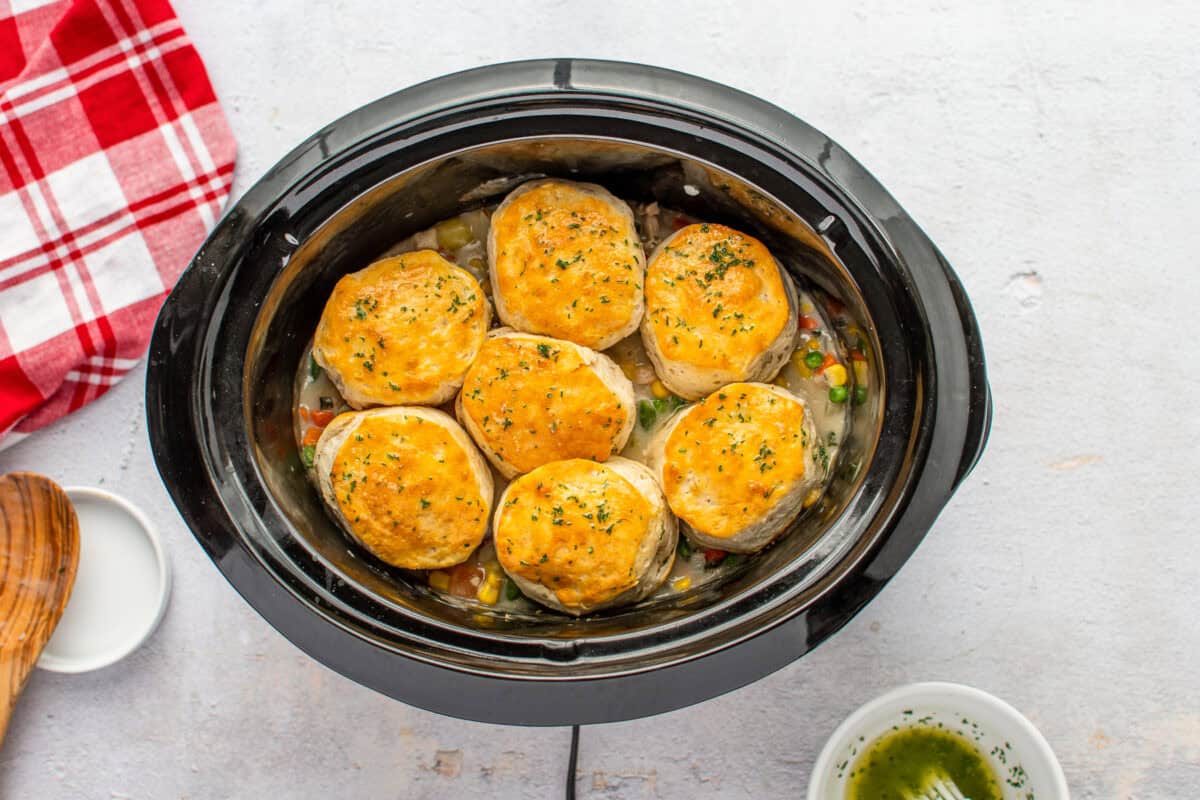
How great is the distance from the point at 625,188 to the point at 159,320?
99 cm

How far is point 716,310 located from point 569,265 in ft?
1.03

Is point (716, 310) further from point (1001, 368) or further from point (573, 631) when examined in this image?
point (1001, 368)

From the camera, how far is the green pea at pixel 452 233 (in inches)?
86.4

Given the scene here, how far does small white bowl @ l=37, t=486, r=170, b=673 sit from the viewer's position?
7.90 feet

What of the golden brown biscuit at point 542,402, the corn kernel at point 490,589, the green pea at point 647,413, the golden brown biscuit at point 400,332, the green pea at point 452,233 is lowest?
the corn kernel at point 490,589

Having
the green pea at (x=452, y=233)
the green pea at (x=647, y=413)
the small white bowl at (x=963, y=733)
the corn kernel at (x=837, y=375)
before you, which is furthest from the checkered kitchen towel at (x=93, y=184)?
the small white bowl at (x=963, y=733)

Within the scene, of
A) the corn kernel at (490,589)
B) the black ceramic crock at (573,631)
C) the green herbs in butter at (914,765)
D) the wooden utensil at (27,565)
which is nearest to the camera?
the black ceramic crock at (573,631)

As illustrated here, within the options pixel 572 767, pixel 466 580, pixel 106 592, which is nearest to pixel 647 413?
pixel 466 580

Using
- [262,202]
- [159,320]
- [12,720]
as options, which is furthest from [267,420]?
[12,720]

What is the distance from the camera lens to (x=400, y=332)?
2.01 metres

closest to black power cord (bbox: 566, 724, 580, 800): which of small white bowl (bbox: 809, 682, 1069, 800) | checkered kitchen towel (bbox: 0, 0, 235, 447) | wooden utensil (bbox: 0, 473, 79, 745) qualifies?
small white bowl (bbox: 809, 682, 1069, 800)

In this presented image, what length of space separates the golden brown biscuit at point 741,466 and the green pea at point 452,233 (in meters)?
0.67

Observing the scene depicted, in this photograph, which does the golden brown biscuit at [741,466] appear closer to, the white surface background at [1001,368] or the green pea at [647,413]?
the green pea at [647,413]

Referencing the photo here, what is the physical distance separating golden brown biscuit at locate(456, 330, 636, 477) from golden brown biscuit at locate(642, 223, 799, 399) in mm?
146
